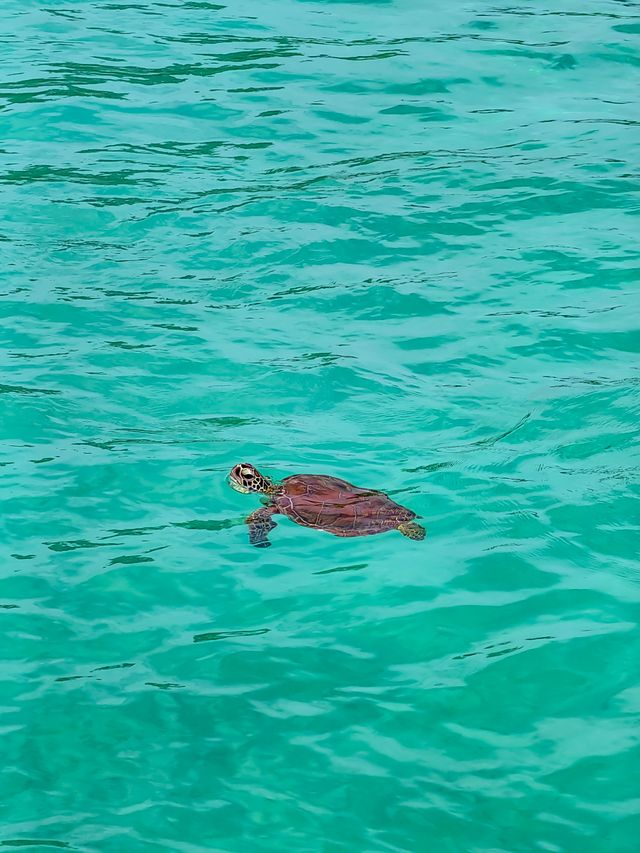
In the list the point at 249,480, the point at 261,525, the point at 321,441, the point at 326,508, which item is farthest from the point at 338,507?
the point at 321,441

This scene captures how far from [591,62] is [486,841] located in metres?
12.0

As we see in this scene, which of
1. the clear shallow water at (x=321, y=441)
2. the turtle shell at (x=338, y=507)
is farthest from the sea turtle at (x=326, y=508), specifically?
the clear shallow water at (x=321, y=441)

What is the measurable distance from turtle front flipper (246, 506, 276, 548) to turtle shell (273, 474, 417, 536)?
→ 0.26 ft

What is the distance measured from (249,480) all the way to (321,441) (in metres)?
0.92

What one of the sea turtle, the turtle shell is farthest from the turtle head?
the turtle shell

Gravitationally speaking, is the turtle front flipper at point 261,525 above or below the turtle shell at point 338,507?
below

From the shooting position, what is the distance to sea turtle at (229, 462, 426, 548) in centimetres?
727

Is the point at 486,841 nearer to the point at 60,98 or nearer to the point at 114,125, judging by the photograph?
the point at 114,125

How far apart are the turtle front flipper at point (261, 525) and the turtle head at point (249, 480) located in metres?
0.13

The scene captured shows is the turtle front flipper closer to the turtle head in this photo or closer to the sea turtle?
the sea turtle

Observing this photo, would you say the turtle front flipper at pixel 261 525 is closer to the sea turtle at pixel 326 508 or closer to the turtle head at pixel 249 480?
the sea turtle at pixel 326 508

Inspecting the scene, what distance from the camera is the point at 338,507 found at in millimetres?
7273

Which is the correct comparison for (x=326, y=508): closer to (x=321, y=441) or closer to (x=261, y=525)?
(x=261, y=525)

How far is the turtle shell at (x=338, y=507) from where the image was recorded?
286 inches
